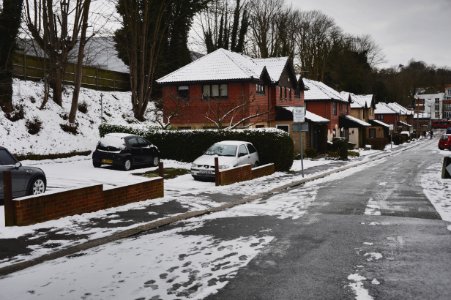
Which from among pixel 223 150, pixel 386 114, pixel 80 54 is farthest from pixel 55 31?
pixel 386 114

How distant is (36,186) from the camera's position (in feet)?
40.2

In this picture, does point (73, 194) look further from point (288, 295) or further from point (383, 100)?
point (383, 100)

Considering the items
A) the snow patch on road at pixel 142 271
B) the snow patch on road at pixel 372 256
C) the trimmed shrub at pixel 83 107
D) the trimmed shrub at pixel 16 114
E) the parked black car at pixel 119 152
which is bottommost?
the snow patch on road at pixel 372 256

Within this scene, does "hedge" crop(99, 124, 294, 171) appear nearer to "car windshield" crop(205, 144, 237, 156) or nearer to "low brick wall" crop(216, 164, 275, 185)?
"low brick wall" crop(216, 164, 275, 185)

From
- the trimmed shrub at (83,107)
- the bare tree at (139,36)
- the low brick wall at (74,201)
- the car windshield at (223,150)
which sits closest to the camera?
the low brick wall at (74,201)

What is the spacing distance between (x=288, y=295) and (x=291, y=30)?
215 ft

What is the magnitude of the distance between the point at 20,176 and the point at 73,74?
26.7 meters

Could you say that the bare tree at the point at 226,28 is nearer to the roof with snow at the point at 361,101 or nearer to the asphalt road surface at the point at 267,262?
the roof with snow at the point at 361,101

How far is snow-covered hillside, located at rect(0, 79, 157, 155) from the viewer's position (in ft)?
80.5

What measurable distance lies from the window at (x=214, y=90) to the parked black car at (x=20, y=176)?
22975 millimetres

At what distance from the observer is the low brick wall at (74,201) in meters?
9.70

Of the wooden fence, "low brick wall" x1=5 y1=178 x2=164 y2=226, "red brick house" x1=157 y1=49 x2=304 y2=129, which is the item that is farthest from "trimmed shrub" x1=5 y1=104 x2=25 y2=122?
"low brick wall" x1=5 y1=178 x2=164 y2=226

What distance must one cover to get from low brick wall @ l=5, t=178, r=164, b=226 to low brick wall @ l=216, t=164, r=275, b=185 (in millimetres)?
3915

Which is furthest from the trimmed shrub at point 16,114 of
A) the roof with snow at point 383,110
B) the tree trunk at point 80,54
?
→ the roof with snow at point 383,110
